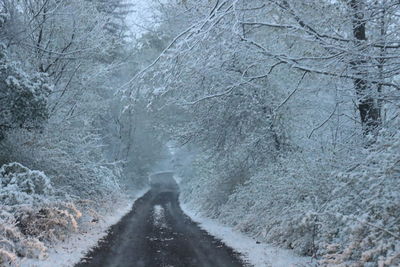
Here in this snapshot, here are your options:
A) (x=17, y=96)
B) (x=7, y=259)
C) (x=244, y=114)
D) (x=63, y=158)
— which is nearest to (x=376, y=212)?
(x=7, y=259)

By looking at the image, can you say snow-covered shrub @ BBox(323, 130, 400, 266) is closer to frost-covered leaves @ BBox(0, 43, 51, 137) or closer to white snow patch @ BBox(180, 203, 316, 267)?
white snow patch @ BBox(180, 203, 316, 267)

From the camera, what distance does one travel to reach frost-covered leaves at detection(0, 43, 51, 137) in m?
11.7

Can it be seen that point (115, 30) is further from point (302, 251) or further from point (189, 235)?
point (302, 251)

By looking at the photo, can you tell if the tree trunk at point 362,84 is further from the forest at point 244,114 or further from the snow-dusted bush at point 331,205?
the snow-dusted bush at point 331,205

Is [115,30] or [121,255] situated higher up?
[115,30]

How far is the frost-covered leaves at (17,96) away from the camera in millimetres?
11672

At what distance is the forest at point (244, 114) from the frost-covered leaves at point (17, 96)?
4 centimetres

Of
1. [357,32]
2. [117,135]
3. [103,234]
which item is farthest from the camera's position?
[117,135]

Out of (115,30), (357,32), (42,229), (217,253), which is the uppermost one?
(115,30)

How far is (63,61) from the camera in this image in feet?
56.1

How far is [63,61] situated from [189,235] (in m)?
8.64

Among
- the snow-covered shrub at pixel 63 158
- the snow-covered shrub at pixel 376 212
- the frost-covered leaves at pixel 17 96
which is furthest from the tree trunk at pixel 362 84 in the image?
the snow-covered shrub at pixel 63 158

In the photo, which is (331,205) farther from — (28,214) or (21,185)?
(21,185)

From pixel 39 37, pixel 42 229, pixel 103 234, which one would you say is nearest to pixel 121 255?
pixel 42 229
